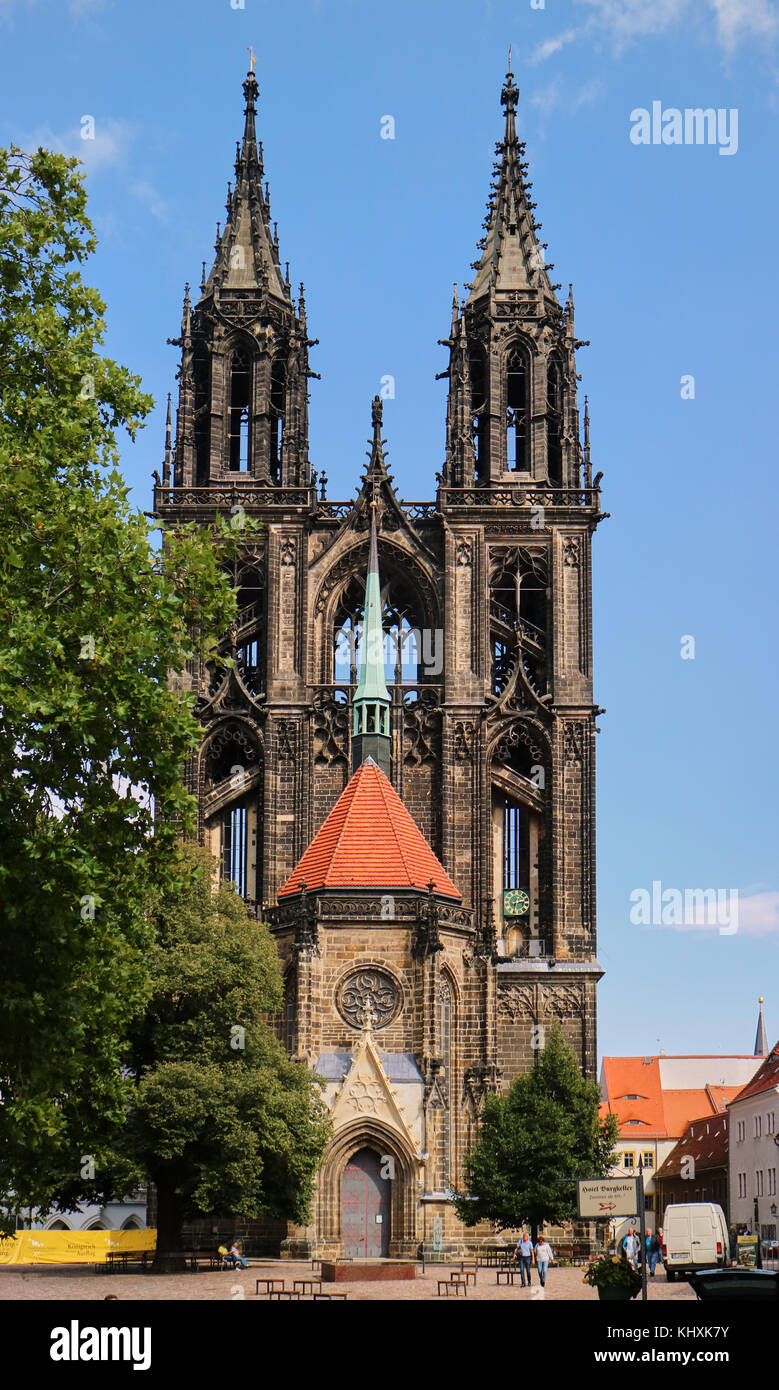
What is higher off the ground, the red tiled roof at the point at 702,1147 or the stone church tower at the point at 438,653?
the stone church tower at the point at 438,653

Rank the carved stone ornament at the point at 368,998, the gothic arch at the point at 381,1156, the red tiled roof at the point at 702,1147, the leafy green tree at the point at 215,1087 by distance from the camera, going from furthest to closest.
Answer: the red tiled roof at the point at 702,1147
the carved stone ornament at the point at 368,998
the gothic arch at the point at 381,1156
the leafy green tree at the point at 215,1087

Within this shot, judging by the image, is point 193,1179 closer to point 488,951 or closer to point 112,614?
point 488,951

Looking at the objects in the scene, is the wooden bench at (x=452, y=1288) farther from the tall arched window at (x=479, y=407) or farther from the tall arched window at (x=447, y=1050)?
the tall arched window at (x=479, y=407)

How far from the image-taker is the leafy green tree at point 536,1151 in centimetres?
4659

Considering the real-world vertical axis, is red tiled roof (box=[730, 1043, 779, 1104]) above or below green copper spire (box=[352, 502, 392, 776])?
below

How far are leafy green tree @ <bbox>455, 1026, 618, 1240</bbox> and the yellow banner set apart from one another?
8.48m

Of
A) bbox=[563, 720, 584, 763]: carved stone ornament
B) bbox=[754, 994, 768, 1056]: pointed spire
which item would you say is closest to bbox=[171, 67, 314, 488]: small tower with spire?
bbox=[563, 720, 584, 763]: carved stone ornament

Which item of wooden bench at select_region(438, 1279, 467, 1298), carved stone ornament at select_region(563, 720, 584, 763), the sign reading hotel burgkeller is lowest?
wooden bench at select_region(438, 1279, 467, 1298)

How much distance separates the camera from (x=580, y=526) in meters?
59.1

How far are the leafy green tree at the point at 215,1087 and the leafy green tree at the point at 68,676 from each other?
50.9 feet

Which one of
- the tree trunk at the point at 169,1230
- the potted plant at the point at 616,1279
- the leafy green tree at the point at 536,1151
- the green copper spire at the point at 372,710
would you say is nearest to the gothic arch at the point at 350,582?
the green copper spire at the point at 372,710

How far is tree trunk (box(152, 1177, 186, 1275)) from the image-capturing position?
42312mm

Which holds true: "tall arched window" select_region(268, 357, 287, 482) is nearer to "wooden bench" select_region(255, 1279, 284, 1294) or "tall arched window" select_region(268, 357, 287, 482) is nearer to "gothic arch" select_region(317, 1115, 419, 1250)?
"gothic arch" select_region(317, 1115, 419, 1250)
